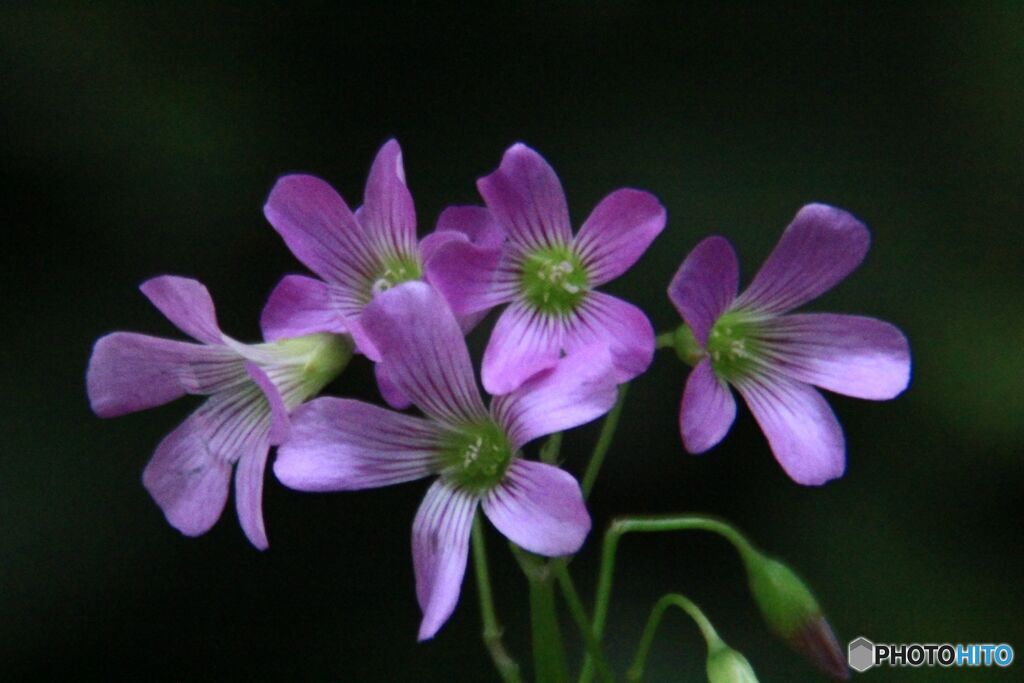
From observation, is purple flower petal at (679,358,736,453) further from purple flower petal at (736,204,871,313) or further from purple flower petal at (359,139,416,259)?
purple flower petal at (359,139,416,259)

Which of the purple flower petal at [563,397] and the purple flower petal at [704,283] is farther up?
the purple flower petal at [704,283]

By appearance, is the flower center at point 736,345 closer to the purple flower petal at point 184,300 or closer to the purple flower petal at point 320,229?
the purple flower petal at point 320,229

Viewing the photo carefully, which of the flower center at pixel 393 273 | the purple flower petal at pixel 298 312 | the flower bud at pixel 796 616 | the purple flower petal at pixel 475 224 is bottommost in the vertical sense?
the flower bud at pixel 796 616

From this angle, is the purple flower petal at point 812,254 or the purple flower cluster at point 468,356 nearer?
the purple flower cluster at point 468,356

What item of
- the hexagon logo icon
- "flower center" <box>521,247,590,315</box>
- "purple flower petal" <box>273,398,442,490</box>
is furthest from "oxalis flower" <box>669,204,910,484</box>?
the hexagon logo icon

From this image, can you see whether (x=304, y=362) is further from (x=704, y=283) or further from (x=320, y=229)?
(x=704, y=283)

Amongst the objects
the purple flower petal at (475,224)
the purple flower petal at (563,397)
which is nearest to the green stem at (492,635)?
the purple flower petal at (563,397)
